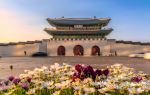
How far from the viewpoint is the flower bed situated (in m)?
5.26

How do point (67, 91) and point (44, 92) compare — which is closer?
point (67, 91)

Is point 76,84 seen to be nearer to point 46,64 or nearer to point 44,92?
point 44,92

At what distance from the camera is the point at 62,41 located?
70000 millimetres

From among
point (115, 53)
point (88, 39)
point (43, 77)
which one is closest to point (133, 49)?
point (115, 53)

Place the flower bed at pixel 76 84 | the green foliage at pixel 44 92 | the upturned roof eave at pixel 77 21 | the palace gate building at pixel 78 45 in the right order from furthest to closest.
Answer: the upturned roof eave at pixel 77 21, the palace gate building at pixel 78 45, the green foliage at pixel 44 92, the flower bed at pixel 76 84

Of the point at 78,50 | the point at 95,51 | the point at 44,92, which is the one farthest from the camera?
the point at 95,51

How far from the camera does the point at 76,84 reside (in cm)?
577

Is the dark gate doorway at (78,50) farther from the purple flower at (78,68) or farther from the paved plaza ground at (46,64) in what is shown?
the purple flower at (78,68)

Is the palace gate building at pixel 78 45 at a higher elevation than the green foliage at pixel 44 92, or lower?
higher

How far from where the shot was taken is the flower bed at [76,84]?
5262mm

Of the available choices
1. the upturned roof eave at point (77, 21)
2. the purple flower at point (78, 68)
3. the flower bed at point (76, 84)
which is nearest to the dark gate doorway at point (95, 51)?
the upturned roof eave at point (77, 21)

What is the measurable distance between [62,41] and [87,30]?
15.9 ft

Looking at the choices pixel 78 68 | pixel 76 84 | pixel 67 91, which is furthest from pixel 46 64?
pixel 76 84

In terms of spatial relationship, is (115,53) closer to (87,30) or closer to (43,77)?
(87,30)
